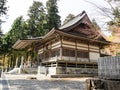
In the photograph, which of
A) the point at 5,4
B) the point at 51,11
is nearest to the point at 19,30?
the point at 51,11

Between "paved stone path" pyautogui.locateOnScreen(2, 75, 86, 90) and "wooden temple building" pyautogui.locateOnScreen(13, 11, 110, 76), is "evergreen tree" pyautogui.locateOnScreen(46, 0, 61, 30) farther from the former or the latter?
"paved stone path" pyautogui.locateOnScreen(2, 75, 86, 90)

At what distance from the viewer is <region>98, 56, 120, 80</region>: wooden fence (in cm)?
573

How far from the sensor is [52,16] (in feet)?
126

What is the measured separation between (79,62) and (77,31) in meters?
3.82

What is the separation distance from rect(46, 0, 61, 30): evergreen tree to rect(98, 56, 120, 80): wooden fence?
3118 cm

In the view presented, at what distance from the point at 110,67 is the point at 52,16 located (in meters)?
33.4

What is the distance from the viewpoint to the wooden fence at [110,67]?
5.73m

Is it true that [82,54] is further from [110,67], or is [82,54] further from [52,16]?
[52,16]

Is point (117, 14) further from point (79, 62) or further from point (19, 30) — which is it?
point (19, 30)

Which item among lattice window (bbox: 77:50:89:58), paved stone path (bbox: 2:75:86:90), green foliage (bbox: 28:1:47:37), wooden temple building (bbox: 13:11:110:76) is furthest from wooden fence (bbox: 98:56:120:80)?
green foliage (bbox: 28:1:47:37)

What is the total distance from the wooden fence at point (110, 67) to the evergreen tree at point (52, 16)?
31.2 meters

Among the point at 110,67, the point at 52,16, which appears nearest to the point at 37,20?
the point at 52,16

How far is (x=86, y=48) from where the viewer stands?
21797 millimetres

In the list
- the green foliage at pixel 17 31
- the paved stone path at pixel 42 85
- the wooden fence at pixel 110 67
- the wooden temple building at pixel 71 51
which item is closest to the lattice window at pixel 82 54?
the wooden temple building at pixel 71 51
